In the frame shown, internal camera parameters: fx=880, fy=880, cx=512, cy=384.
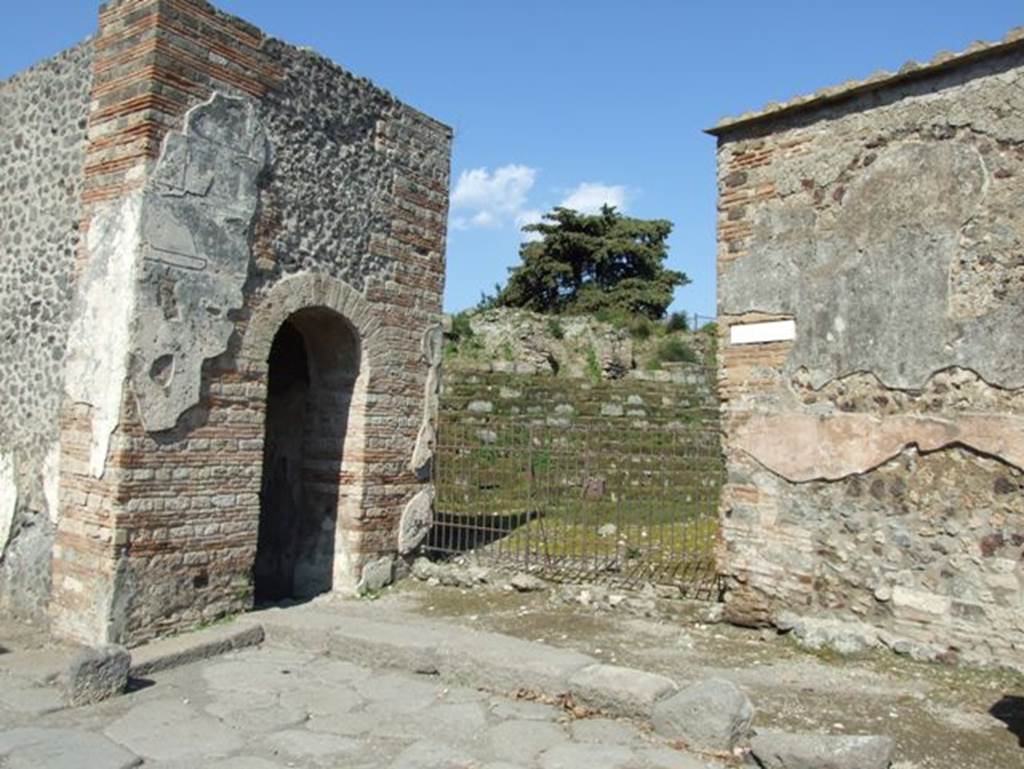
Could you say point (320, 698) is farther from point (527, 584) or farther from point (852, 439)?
point (852, 439)

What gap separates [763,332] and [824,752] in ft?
11.5

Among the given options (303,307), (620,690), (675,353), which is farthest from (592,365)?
(620,690)

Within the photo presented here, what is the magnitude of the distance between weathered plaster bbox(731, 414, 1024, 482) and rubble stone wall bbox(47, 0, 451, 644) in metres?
3.70

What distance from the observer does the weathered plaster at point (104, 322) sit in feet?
20.1

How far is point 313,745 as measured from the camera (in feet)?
14.8

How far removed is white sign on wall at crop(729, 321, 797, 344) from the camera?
659 cm

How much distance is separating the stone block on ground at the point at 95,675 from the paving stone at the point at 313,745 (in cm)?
121

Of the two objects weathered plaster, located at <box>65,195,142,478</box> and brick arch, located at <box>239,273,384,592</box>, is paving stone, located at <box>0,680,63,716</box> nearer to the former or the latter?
weathered plaster, located at <box>65,195,142,478</box>

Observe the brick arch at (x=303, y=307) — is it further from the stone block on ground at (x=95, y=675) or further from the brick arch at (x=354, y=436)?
the stone block on ground at (x=95, y=675)

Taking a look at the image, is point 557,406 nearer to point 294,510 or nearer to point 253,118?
point 294,510

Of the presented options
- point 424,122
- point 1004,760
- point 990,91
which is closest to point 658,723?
point 1004,760

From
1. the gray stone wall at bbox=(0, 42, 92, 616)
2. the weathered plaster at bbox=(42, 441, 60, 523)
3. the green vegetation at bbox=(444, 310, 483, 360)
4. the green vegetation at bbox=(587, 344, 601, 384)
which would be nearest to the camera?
the weathered plaster at bbox=(42, 441, 60, 523)

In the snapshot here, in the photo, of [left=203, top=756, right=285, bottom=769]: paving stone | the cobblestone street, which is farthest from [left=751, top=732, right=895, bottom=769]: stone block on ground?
[left=203, top=756, right=285, bottom=769]: paving stone

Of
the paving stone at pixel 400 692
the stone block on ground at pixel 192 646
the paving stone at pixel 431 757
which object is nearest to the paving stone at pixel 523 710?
the paving stone at pixel 400 692
